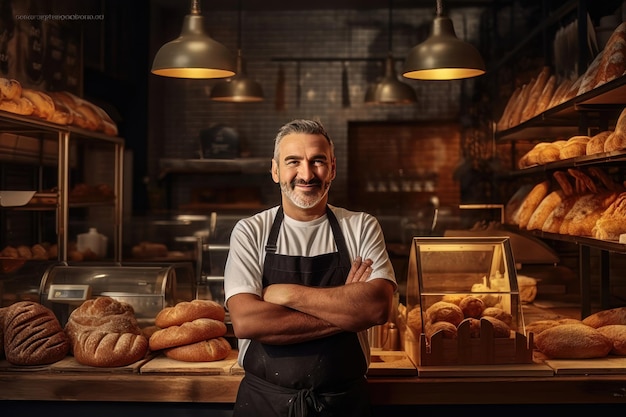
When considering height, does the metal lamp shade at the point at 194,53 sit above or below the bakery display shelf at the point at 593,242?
above

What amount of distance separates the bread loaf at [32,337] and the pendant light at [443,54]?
1.96 metres

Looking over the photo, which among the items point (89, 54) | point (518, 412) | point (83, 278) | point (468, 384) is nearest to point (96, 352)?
point (83, 278)

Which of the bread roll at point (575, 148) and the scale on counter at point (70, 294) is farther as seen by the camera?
the bread roll at point (575, 148)

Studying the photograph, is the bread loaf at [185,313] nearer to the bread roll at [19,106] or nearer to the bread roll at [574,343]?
the bread roll at [574,343]

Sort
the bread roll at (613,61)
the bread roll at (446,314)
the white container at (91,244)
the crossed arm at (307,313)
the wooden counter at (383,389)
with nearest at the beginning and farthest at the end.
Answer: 1. the crossed arm at (307,313)
2. the wooden counter at (383,389)
3. the bread roll at (446,314)
4. the bread roll at (613,61)
5. the white container at (91,244)

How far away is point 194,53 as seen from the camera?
3.43 m

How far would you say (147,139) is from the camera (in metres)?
7.78

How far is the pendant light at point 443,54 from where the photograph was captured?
3453 millimetres

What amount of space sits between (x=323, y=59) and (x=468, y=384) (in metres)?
5.66

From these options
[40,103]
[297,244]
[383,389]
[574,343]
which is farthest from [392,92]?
[297,244]

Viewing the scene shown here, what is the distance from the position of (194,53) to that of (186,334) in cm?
133

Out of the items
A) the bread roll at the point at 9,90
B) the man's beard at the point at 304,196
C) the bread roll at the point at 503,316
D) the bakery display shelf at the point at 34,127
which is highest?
the bread roll at the point at 9,90

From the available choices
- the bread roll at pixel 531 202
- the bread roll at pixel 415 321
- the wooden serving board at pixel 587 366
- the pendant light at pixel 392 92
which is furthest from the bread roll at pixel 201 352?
the pendant light at pixel 392 92

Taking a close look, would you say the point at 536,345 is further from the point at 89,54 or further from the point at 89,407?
the point at 89,54
